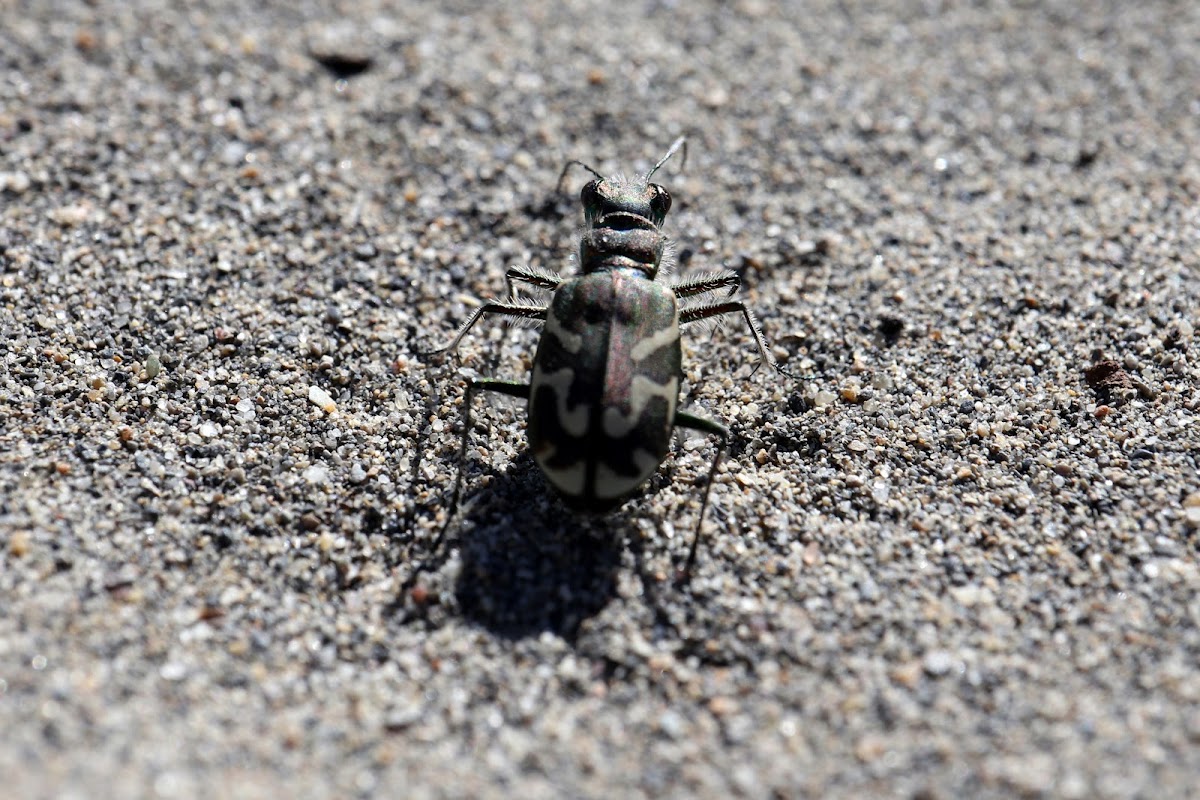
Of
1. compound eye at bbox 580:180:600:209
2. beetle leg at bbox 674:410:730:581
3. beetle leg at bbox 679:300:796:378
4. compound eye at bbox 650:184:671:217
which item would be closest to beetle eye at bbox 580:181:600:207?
compound eye at bbox 580:180:600:209

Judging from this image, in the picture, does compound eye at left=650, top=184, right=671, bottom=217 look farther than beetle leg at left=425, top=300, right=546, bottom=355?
Yes

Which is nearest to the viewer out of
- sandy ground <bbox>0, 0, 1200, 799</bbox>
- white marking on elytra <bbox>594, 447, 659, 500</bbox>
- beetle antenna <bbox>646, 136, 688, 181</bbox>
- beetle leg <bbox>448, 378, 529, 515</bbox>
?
sandy ground <bbox>0, 0, 1200, 799</bbox>

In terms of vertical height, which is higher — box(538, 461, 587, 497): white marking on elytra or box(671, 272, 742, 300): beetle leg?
box(671, 272, 742, 300): beetle leg

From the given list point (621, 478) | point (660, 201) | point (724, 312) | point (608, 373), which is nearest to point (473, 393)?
point (608, 373)

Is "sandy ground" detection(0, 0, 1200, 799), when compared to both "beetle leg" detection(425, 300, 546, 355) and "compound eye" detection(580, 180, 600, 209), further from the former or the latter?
"compound eye" detection(580, 180, 600, 209)

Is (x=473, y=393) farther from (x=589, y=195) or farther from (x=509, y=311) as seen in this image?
(x=589, y=195)

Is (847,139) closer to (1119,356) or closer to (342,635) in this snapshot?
(1119,356)

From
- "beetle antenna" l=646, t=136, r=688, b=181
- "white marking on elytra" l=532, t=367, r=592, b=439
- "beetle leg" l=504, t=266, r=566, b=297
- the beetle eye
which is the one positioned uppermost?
"beetle antenna" l=646, t=136, r=688, b=181

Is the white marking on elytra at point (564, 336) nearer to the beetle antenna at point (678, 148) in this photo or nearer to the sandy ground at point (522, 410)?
the sandy ground at point (522, 410)
